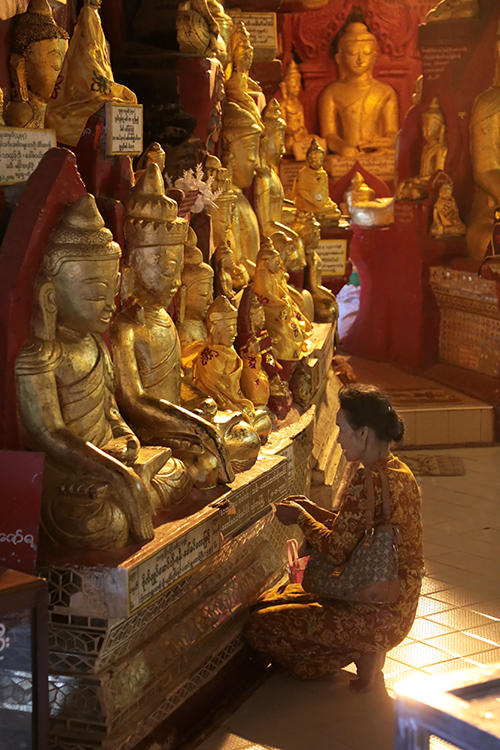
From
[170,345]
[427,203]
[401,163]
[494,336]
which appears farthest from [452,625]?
[401,163]

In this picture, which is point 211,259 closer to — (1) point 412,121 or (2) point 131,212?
(2) point 131,212

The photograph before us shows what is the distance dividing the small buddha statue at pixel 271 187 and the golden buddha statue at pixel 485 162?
2107mm

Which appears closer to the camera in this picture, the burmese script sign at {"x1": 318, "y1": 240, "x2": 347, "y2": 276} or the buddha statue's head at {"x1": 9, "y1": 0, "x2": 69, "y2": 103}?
the buddha statue's head at {"x1": 9, "y1": 0, "x2": 69, "y2": 103}

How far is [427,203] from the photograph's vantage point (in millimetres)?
7387

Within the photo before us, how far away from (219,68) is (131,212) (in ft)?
5.34

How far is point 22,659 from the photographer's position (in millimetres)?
1991

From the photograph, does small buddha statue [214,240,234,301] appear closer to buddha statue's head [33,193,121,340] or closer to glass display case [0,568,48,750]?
buddha statue's head [33,193,121,340]

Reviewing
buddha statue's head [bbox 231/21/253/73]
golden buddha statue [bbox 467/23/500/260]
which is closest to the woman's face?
buddha statue's head [bbox 231/21/253/73]

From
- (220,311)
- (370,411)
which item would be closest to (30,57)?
(220,311)

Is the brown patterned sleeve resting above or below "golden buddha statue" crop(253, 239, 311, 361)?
below

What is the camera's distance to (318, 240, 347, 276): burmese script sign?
6514mm

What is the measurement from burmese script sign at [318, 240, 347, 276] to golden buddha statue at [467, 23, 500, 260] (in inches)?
47.5

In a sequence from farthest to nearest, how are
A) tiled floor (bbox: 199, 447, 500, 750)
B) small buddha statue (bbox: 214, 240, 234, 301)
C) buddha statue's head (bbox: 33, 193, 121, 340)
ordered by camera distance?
small buddha statue (bbox: 214, 240, 234, 301) < tiled floor (bbox: 199, 447, 500, 750) < buddha statue's head (bbox: 33, 193, 121, 340)

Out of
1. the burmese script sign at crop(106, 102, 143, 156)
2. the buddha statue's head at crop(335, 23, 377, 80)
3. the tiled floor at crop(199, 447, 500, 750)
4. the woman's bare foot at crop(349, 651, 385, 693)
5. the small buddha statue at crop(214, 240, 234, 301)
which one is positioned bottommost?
the tiled floor at crop(199, 447, 500, 750)
